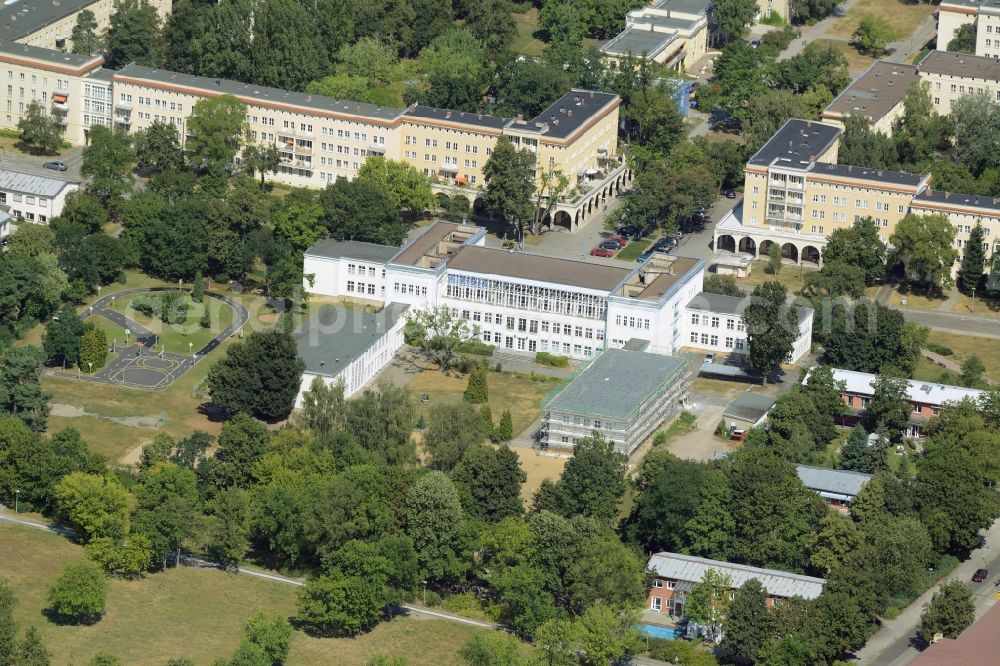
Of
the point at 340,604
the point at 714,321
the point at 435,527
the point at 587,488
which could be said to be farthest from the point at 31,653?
the point at 714,321

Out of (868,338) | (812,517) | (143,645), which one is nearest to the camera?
(143,645)

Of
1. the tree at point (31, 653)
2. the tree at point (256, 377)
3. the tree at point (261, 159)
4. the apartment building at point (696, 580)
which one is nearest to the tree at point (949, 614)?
the apartment building at point (696, 580)

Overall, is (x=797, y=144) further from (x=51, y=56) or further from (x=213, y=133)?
(x=51, y=56)

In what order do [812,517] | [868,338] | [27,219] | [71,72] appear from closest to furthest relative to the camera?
1. [812,517]
2. [868,338]
3. [27,219]
4. [71,72]

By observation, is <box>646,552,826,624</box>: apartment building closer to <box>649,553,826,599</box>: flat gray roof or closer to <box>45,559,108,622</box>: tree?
<box>649,553,826,599</box>: flat gray roof

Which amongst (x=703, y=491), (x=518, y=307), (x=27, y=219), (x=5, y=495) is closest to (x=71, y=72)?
(x=27, y=219)

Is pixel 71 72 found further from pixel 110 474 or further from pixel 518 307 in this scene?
pixel 110 474

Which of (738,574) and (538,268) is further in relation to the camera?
(538,268)
